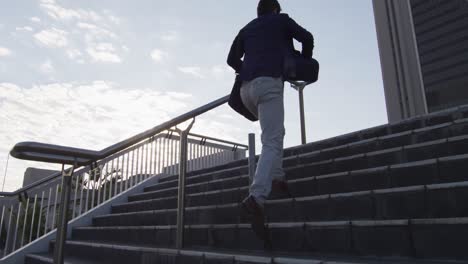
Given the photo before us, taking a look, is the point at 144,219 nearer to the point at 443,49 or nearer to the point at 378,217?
the point at 378,217

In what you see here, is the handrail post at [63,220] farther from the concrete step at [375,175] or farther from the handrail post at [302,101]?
the handrail post at [302,101]

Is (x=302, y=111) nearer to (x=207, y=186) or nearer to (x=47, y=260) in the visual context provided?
(x=207, y=186)

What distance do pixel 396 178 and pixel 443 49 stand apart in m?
3.99

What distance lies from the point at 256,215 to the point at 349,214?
66 cm

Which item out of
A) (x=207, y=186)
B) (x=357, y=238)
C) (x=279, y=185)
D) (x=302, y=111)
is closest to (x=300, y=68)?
(x=279, y=185)

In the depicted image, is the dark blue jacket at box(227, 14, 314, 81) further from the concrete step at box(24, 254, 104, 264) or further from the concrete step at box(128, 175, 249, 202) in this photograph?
the concrete step at box(24, 254, 104, 264)

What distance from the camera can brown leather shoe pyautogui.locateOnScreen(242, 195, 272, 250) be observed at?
2301 millimetres

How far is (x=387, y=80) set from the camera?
6027 mm

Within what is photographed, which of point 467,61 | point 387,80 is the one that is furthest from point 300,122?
point 467,61

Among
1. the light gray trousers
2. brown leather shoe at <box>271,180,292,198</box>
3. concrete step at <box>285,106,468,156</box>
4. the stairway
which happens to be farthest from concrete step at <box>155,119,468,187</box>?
the light gray trousers

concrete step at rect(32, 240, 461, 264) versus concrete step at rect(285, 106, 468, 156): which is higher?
concrete step at rect(285, 106, 468, 156)

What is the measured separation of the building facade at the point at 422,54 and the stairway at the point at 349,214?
6.84ft

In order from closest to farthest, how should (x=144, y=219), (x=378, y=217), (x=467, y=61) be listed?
(x=378, y=217)
(x=144, y=219)
(x=467, y=61)

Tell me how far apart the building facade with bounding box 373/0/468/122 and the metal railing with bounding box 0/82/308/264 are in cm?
152
